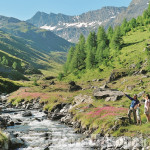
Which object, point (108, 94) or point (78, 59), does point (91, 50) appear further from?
point (108, 94)

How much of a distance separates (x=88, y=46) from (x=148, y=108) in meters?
100

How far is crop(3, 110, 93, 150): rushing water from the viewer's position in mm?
23156

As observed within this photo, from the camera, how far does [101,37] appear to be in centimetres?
11788

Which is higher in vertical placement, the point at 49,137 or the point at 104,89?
the point at 104,89

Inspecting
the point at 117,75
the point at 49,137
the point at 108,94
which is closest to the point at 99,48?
the point at 117,75

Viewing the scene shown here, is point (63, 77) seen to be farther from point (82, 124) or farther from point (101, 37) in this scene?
point (82, 124)

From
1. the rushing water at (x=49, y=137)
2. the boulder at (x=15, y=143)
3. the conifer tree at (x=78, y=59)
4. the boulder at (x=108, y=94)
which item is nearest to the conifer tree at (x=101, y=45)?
the conifer tree at (x=78, y=59)

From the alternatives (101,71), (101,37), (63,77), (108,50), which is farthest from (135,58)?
(63,77)

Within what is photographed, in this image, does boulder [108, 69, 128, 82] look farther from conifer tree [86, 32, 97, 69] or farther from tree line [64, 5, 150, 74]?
conifer tree [86, 32, 97, 69]

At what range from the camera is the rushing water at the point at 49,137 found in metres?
23.2

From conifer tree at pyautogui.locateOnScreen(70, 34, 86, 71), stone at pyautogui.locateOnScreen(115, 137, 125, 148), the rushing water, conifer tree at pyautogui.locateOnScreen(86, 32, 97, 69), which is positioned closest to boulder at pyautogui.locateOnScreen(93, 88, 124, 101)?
the rushing water

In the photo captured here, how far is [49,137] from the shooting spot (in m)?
27.6

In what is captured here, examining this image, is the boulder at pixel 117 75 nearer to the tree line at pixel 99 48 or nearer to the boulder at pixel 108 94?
the boulder at pixel 108 94

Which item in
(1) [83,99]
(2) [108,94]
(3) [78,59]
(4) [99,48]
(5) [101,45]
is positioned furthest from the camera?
(3) [78,59]
